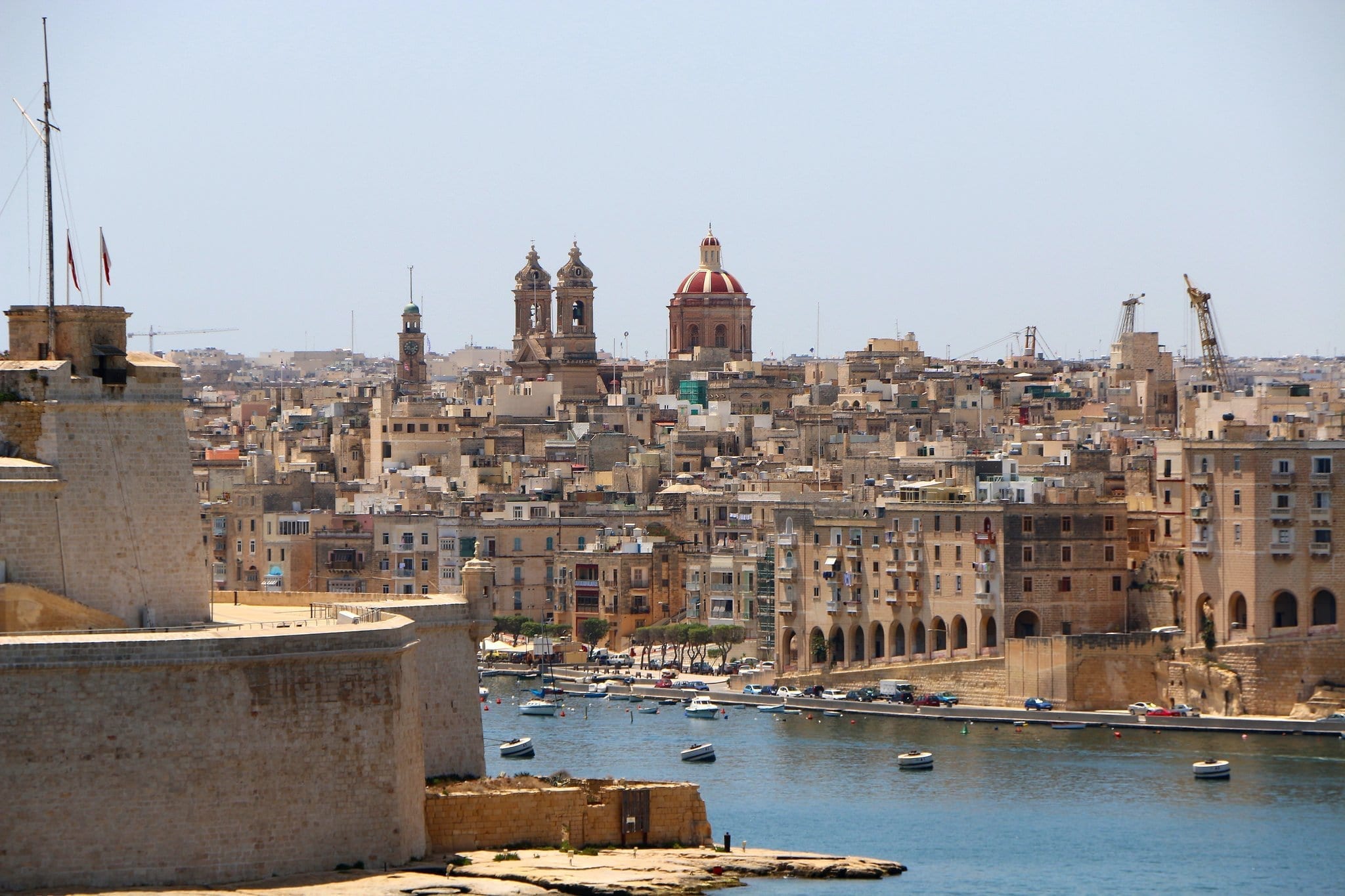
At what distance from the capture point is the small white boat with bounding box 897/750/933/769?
60.5m

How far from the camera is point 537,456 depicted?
11075 centimetres

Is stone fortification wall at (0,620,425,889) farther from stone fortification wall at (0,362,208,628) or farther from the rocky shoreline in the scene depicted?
stone fortification wall at (0,362,208,628)

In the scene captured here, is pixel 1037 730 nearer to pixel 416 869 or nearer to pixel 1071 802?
pixel 1071 802

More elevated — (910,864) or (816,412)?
(816,412)

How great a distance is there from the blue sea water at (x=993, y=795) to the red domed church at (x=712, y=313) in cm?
7266

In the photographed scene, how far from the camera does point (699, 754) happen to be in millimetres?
61594

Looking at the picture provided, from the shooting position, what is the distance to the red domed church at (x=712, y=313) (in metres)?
145

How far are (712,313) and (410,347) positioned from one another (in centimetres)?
1471

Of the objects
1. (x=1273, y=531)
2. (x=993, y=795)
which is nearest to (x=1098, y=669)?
(x=1273, y=531)

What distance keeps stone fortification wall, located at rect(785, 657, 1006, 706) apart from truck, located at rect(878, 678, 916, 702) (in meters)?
0.19

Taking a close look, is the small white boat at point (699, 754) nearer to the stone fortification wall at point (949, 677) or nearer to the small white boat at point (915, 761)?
the small white boat at point (915, 761)

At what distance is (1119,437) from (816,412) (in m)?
23.7

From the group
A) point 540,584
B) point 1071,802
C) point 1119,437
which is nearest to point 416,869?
point 1071,802

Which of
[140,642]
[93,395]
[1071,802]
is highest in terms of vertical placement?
[93,395]
